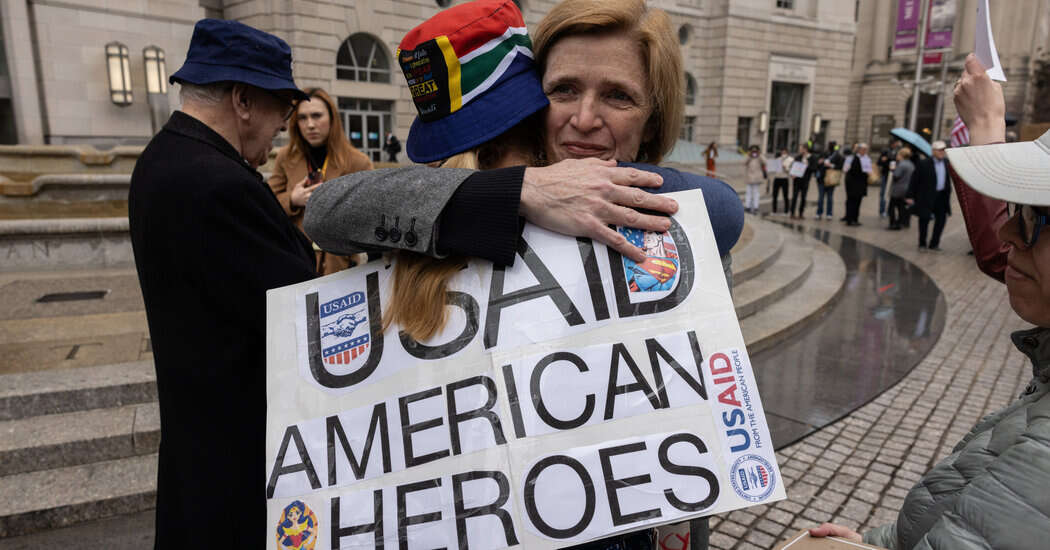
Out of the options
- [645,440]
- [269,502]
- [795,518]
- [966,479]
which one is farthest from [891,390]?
[269,502]

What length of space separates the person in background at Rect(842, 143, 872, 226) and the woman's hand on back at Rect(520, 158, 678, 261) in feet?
54.6

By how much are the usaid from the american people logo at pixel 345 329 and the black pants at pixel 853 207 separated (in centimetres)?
1742

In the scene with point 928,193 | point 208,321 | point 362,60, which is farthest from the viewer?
point 362,60

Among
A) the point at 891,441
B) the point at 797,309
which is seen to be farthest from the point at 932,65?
the point at 891,441

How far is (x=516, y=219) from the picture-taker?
111 centimetres

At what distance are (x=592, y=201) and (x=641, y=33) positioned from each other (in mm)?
399

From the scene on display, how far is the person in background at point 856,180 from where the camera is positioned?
615 inches

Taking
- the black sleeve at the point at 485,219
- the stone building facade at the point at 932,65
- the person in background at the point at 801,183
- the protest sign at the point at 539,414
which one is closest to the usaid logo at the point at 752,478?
the protest sign at the point at 539,414

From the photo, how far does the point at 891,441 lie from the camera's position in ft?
14.6

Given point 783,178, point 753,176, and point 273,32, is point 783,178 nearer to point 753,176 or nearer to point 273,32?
point 753,176

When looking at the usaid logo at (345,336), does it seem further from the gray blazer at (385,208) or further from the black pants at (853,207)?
the black pants at (853,207)

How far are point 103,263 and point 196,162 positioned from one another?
7563 millimetres

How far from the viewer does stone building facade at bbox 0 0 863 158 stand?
63.6 feet

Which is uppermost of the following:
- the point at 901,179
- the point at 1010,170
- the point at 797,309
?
the point at 1010,170
